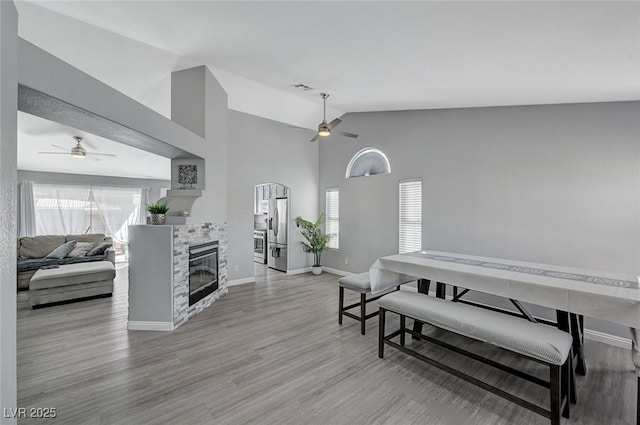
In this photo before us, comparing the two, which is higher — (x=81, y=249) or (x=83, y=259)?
(x=81, y=249)

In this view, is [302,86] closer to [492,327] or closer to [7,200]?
[7,200]

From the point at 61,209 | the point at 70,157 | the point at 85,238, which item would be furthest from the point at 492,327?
the point at 61,209

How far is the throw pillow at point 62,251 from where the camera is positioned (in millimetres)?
5211

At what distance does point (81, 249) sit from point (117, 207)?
9.14ft

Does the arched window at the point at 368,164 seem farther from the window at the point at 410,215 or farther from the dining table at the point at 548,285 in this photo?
the dining table at the point at 548,285

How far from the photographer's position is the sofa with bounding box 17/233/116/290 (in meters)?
4.82

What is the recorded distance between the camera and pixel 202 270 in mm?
4105

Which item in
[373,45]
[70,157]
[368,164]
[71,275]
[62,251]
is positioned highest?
[373,45]

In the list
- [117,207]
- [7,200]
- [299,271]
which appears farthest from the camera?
[117,207]

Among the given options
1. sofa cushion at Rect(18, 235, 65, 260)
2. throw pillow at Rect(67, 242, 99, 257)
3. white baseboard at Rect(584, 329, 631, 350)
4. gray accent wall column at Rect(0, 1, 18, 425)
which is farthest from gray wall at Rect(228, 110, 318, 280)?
white baseboard at Rect(584, 329, 631, 350)

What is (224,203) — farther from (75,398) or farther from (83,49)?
(75,398)

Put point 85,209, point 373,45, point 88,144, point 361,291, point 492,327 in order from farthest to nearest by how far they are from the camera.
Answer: point 85,209 → point 88,144 → point 361,291 → point 373,45 → point 492,327

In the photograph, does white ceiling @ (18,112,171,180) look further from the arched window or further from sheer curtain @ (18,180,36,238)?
the arched window

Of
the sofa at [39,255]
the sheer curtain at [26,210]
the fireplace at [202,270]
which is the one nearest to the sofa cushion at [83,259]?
the sofa at [39,255]
